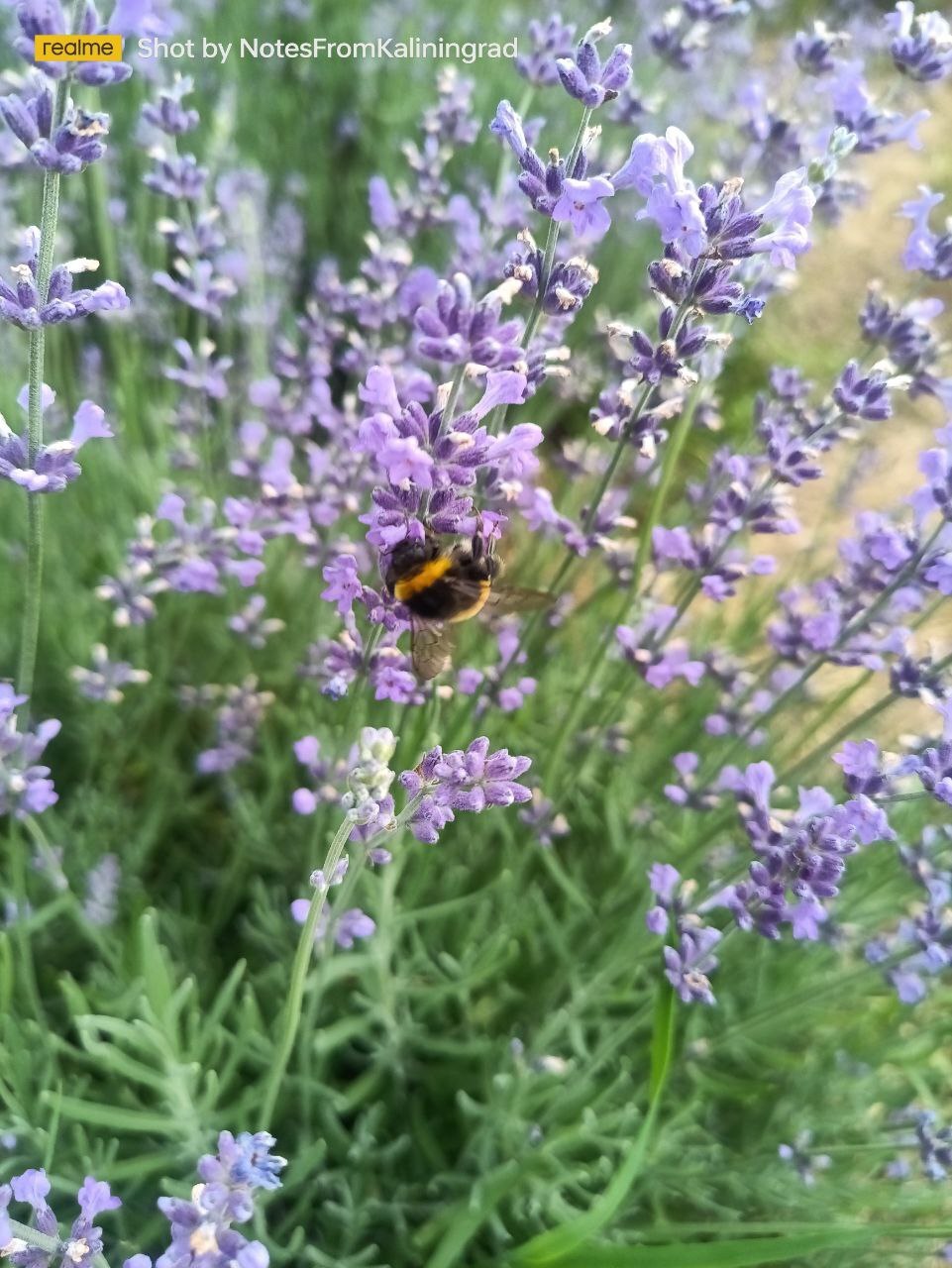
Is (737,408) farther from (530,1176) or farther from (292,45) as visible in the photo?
(530,1176)

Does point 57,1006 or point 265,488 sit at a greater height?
point 265,488

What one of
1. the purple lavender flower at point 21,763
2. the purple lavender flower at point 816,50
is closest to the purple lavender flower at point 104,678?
the purple lavender flower at point 21,763

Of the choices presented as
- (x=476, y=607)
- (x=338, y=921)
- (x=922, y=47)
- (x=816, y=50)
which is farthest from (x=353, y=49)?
(x=338, y=921)

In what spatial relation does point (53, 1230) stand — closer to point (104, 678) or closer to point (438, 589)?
point (438, 589)

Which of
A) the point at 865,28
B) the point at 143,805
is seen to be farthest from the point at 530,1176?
the point at 865,28

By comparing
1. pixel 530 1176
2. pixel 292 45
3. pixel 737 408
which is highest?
pixel 292 45

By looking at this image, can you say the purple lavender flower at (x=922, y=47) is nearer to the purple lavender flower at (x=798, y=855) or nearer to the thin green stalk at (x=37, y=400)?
the purple lavender flower at (x=798, y=855)
